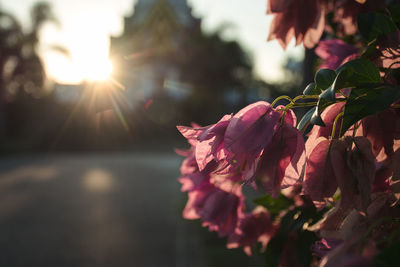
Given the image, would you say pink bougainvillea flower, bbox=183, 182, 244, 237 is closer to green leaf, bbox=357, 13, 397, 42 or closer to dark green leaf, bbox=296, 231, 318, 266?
dark green leaf, bbox=296, 231, 318, 266

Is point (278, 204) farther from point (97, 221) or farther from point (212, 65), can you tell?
point (212, 65)

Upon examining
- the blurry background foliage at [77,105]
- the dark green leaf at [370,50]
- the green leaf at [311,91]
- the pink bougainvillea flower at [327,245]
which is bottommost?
the pink bougainvillea flower at [327,245]

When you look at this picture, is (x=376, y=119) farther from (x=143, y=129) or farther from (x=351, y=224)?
(x=143, y=129)

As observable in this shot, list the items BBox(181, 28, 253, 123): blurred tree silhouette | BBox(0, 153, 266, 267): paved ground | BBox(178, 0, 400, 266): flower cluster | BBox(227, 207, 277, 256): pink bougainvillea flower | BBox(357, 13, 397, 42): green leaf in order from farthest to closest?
BBox(181, 28, 253, 123): blurred tree silhouette → BBox(0, 153, 266, 267): paved ground → BBox(227, 207, 277, 256): pink bougainvillea flower → BBox(357, 13, 397, 42): green leaf → BBox(178, 0, 400, 266): flower cluster

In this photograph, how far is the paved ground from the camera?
4.05 metres

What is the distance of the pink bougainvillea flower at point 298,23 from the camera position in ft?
2.15

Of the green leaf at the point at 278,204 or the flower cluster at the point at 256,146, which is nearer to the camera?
the flower cluster at the point at 256,146

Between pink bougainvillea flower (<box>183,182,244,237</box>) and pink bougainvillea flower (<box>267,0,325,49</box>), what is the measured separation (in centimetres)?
27

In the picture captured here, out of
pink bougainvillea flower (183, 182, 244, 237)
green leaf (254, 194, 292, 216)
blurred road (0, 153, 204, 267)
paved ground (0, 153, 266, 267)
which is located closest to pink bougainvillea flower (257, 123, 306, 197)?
pink bougainvillea flower (183, 182, 244, 237)

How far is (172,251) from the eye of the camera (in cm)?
430

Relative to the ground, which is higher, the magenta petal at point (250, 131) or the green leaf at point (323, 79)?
the green leaf at point (323, 79)

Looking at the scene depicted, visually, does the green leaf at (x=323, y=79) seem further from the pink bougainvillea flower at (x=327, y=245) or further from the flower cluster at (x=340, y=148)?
the pink bougainvillea flower at (x=327, y=245)

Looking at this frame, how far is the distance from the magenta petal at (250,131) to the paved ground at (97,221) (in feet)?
9.45

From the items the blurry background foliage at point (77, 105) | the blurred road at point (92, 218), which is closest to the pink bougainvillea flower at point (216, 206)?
the blurred road at point (92, 218)
